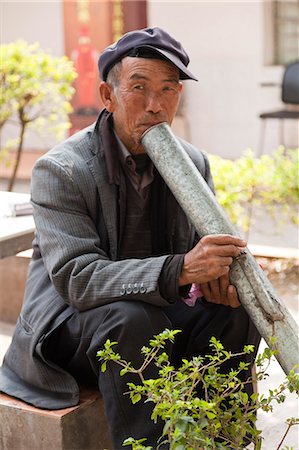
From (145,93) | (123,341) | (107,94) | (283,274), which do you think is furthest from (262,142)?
(123,341)

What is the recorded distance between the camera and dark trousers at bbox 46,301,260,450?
3.04 metres

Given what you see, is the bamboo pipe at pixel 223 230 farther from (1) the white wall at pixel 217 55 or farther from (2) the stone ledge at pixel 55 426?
(1) the white wall at pixel 217 55

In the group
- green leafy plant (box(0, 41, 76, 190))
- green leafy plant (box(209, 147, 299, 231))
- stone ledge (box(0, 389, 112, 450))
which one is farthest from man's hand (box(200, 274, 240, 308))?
green leafy plant (box(0, 41, 76, 190))

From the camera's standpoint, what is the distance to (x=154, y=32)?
322 centimetres

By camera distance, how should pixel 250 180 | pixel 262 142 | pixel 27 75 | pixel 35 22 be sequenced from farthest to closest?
pixel 35 22, pixel 262 142, pixel 27 75, pixel 250 180

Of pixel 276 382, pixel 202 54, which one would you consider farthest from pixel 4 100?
pixel 202 54

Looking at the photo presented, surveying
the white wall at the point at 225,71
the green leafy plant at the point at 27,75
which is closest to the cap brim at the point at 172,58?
the green leafy plant at the point at 27,75

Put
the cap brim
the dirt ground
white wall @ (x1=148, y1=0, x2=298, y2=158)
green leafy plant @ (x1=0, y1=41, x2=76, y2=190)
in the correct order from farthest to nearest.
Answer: white wall @ (x1=148, y1=0, x2=298, y2=158) < green leafy plant @ (x1=0, y1=41, x2=76, y2=190) < the dirt ground < the cap brim

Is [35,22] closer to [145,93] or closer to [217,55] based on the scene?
[217,55]

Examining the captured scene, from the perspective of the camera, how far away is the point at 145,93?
3.19 m

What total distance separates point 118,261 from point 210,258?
34 centimetres

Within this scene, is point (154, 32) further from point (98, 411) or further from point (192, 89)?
point (192, 89)

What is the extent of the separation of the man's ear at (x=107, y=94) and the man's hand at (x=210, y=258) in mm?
605

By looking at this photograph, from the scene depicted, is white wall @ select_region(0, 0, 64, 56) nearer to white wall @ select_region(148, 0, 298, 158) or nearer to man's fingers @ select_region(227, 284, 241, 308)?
white wall @ select_region(148, 0, 298, 158)
